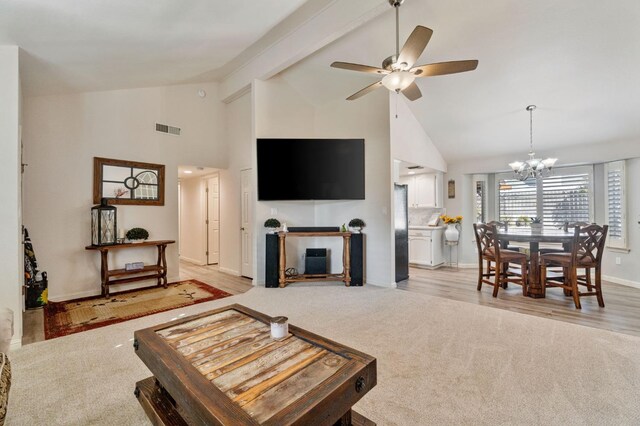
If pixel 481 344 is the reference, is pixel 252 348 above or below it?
above

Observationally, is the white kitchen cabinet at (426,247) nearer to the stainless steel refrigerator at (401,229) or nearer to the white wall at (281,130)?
the stainless steel refrigerator at (401,229)

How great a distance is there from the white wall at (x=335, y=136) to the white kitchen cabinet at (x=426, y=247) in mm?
1936

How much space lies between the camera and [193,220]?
277 inches

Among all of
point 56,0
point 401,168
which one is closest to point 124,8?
point 56,0

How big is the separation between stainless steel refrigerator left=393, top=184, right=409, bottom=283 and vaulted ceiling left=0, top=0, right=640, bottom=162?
1544 mm

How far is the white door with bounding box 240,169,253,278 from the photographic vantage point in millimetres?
5301

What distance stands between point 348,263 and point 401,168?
2.82 meters

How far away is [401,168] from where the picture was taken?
644 cm

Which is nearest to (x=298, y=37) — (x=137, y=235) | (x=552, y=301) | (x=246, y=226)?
(x=246, y=226)

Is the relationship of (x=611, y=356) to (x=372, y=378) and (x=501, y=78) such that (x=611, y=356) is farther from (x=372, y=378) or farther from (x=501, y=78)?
(x=501, y=78)

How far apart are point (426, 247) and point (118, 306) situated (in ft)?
17.9

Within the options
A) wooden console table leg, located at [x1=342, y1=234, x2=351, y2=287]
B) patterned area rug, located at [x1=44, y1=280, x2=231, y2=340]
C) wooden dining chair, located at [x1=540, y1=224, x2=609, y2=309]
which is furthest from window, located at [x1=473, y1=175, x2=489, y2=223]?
patterned area rug, located at [x1=44, y1=280, x2=231, y2=340]

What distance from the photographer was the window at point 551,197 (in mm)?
5484

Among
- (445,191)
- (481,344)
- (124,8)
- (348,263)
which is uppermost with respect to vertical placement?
(124,8)
